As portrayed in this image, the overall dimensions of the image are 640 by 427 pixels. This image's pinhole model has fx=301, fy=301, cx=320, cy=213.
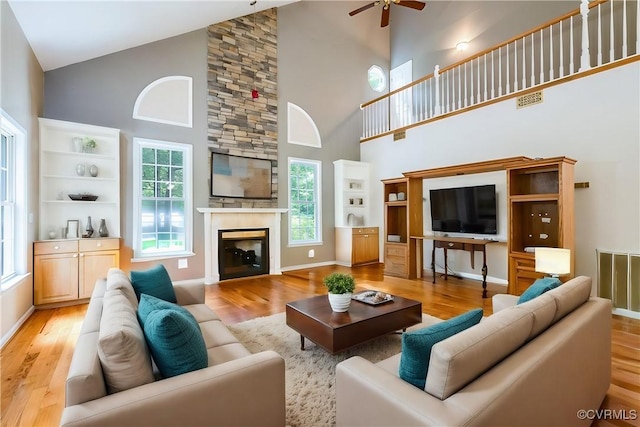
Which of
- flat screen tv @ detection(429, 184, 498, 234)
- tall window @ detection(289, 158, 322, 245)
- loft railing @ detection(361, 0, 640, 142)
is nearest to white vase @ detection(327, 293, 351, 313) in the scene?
flat screen tv @ detection(429, 184, 498, 234)

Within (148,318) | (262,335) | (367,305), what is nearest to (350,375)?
(148,318)

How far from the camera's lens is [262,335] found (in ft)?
9.84

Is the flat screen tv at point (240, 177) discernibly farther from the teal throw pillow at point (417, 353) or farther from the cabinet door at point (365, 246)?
the teal throw pillow at point (417, 353)

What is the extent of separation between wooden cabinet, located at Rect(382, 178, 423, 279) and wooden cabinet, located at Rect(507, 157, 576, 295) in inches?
65.2

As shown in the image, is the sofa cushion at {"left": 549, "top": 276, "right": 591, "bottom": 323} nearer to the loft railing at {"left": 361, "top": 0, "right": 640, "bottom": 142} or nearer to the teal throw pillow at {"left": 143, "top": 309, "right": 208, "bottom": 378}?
the teal throw pillow at {"left": 143, "top": 309, "right": 208, "bottom": 378}

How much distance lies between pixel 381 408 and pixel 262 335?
210cm

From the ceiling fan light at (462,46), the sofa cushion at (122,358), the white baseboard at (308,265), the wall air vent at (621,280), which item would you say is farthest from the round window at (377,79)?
the sofa cushion at (122,358)

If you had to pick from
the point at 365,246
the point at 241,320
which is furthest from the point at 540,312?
the point at 365,246

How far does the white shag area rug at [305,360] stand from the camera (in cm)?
187

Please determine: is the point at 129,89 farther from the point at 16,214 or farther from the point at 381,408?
the point at 381,408

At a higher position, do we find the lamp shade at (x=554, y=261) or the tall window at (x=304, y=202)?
the tall window at (x=304, y=202)

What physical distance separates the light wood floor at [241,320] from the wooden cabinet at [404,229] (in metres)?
0.27

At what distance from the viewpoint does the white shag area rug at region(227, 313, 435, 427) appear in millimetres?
1869

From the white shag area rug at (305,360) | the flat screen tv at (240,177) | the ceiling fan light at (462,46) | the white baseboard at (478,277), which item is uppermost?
the ceiling fan light at (462,46)
